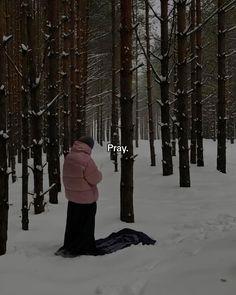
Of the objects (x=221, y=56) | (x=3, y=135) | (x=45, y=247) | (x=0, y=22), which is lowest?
(x=45, y=247)

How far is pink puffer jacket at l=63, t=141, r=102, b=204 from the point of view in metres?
5.51

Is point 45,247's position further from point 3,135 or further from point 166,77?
point 166,77

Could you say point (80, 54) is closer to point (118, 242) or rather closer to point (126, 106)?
point (126, 106)

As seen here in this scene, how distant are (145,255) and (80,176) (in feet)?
4.58

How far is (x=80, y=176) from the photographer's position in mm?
5516

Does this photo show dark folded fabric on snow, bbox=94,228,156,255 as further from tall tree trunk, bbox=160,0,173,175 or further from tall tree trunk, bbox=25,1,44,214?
tall tree trunk, bbox=160,0,173,175

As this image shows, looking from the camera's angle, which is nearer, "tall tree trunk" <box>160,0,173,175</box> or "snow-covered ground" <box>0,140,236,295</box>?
"snow-covered ground" <box>0,140,236,295</box>

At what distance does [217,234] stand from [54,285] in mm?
2512

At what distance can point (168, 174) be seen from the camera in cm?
1209

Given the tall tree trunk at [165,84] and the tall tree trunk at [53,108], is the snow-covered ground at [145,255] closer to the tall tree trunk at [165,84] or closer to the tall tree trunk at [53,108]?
the tall tree trunk at [53,108]

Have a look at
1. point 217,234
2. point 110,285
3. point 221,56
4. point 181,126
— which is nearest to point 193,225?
point 217,234

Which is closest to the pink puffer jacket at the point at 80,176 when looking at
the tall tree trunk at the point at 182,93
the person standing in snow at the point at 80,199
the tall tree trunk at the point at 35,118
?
the person standing in snow at the point at 80,199

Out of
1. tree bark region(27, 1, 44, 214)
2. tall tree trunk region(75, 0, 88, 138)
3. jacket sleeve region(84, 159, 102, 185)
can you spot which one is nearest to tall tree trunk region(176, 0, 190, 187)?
tree bark region(27, 1, 44, 214)

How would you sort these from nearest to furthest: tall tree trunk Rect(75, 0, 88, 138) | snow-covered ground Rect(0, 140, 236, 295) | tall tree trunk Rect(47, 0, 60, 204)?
snow-covered ground Rect(0, 140, 236, 295)
tall tree trunk Rect(47, 0, 60, 204)
tall tree trunk Rect(75, 0, 88, 138)
